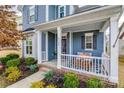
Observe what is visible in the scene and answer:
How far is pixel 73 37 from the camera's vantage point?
29.3ft

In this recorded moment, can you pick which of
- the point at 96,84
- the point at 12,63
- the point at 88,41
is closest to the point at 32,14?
the point at 12,63

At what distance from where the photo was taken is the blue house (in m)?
5.02

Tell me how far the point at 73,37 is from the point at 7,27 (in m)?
4.03

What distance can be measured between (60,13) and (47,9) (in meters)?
0.87

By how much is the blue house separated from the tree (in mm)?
1458

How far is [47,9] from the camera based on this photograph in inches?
360

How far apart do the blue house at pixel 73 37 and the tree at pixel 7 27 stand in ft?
4.78

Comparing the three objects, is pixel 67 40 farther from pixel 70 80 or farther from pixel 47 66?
pixel 70 80

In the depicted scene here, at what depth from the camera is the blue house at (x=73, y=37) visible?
5.02m

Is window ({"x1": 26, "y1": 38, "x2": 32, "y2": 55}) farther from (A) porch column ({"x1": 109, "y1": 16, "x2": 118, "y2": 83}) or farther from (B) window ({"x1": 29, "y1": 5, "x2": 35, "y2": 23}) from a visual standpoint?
(A) porch column ({"x1": 109, "y1": 16, "x2": 118, "y2": 83})

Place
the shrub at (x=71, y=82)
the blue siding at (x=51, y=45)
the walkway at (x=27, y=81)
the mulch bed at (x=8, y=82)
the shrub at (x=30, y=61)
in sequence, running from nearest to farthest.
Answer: the shrub at (x=71, y=82) → the walkway at (x=27, y=81) → the mulch bed at (x=8, y=82) → the shrub at (x=30, y=61) → the blue siding at (x=51, y=45)

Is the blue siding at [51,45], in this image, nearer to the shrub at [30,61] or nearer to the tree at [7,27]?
the shrub at [30,61]

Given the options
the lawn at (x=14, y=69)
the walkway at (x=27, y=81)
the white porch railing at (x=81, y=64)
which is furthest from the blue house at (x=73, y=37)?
the walkway at (x=27, y=81)
